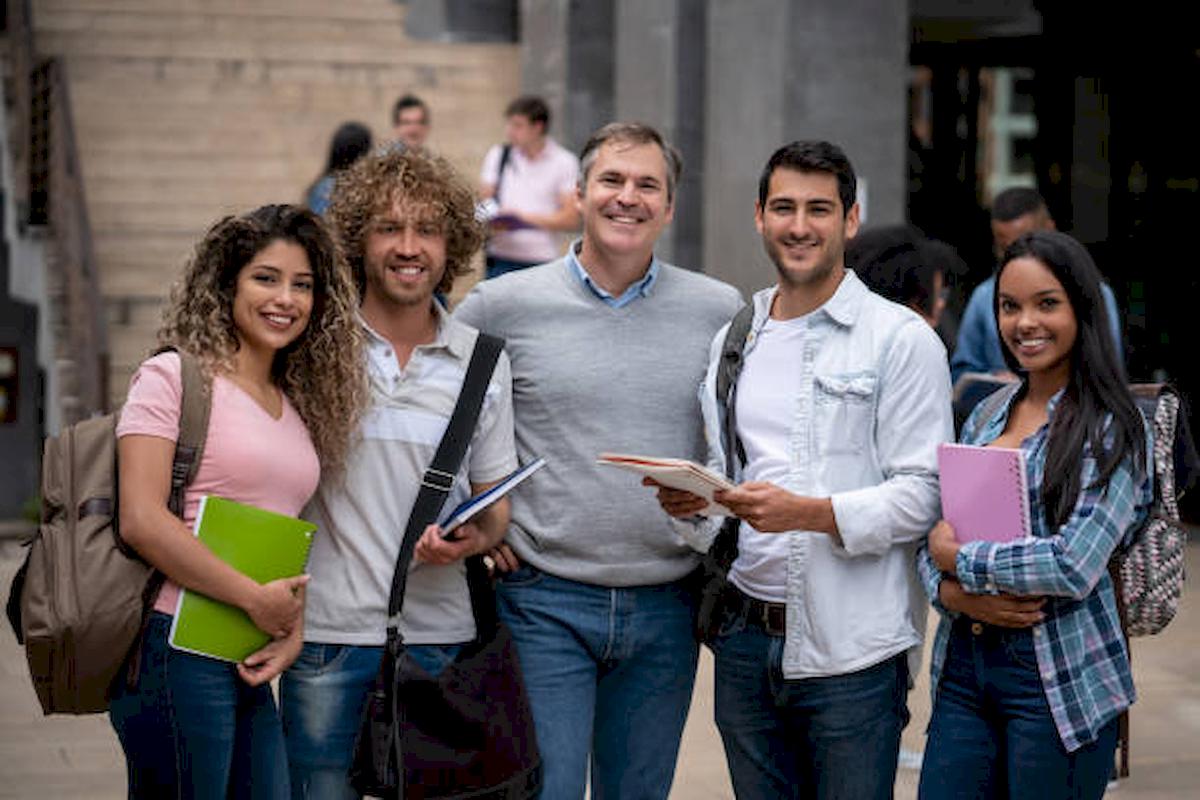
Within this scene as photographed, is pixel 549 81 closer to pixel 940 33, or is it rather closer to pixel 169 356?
pixel 940 33

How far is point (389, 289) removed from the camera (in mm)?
4965

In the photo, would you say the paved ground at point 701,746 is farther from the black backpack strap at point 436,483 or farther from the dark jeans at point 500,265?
the dark jeans at point 500,265

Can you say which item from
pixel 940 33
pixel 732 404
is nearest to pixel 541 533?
pixel 732 404

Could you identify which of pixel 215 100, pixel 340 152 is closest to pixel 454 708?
pixel 340 152

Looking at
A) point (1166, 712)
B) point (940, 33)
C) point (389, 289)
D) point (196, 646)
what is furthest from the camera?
point (940, 33)

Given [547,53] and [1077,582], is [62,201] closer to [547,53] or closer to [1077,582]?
[547,53]

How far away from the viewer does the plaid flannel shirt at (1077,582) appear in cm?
461

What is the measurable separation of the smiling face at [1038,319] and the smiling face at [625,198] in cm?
89

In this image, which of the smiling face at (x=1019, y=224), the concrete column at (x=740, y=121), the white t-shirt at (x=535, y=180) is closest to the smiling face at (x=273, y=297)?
the smiling face at (x=1019, y=224)

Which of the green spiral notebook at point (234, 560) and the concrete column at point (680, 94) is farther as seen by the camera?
the concrete column at point (680, 94)

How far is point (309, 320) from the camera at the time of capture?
4859 millimetres

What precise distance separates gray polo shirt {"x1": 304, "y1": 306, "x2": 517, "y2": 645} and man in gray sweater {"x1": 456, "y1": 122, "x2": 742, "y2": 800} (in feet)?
0.62

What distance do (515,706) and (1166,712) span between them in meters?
4.63

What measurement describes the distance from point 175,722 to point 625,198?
166cm
